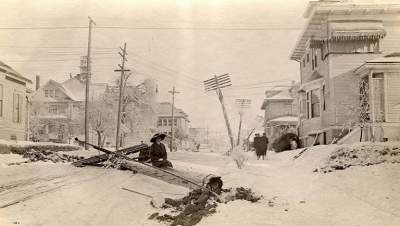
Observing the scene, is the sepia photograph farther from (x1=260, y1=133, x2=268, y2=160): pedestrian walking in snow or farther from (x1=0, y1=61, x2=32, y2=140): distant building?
(x1=260, y1=133, x2=268, y2=160): pedestrian walking in snow

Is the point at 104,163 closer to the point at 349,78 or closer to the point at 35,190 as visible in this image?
the point at 35,190

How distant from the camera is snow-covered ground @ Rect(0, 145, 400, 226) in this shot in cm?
507

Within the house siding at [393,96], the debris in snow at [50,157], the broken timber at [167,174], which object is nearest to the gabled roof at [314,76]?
the house siding at [393,96]

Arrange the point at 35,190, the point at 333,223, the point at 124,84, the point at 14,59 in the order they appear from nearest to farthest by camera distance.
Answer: the point at 333,223, the point at 35,190, the point at 14,59, the point at 124,84

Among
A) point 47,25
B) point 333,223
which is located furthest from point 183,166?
point 47,25

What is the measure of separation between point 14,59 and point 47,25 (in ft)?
2.36

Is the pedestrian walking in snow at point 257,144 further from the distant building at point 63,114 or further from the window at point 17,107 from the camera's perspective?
the window at point 17,107

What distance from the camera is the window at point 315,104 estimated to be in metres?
11.0

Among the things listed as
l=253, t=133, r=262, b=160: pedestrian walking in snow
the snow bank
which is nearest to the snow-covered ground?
the snow bank

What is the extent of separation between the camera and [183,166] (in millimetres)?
6355

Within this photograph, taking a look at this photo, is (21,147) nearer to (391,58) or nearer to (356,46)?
(391,58)

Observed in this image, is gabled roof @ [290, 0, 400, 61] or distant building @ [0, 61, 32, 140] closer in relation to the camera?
gabled roof @ [290, 0, 400, 61]

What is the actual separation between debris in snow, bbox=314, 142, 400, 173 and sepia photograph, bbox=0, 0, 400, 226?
0.06 feet

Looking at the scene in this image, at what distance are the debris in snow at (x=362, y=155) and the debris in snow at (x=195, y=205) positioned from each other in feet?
4.56
